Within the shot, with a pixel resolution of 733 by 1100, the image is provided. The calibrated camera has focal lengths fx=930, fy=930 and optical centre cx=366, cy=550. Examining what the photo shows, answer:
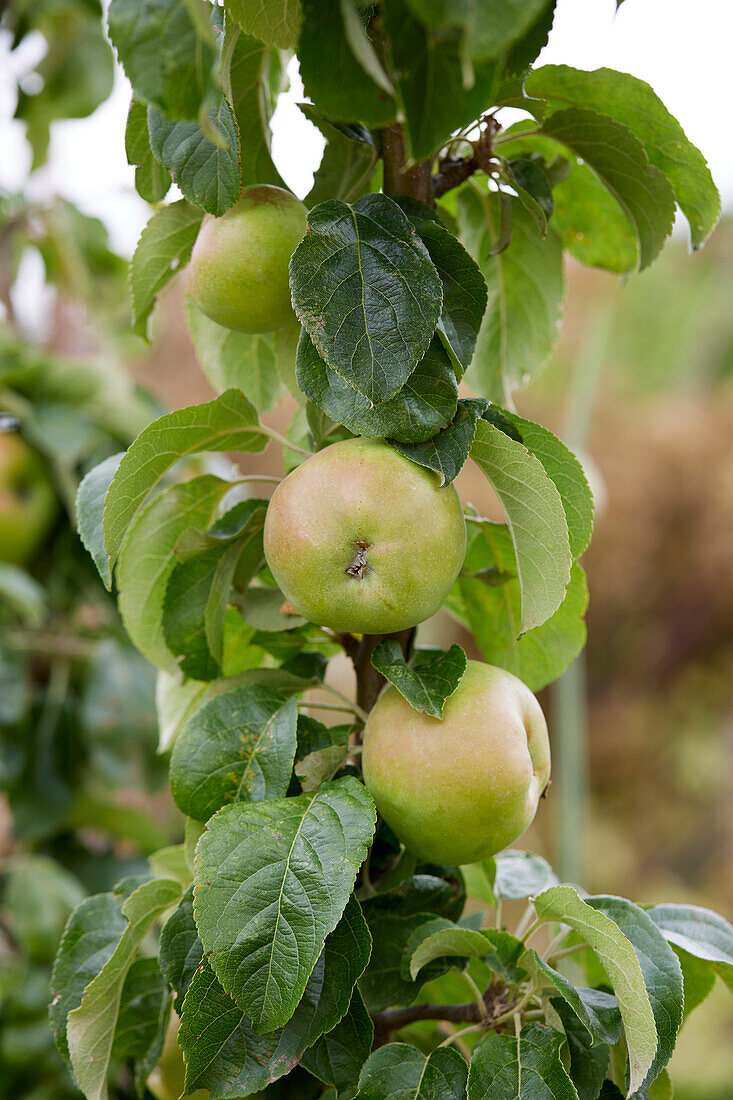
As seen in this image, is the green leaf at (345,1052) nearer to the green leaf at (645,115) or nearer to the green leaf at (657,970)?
the green leaf at (657,970)

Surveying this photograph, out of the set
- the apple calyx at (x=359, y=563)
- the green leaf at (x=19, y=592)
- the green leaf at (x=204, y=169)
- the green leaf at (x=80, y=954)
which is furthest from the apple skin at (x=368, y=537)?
the green leaf at (x=19, y=592)

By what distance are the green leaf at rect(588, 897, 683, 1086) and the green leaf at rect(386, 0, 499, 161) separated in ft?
0.95

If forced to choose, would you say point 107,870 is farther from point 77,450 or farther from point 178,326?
point 178,326

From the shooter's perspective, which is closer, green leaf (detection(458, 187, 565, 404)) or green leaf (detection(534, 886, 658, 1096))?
green leaf (detection(534, 886, 658, 1096))

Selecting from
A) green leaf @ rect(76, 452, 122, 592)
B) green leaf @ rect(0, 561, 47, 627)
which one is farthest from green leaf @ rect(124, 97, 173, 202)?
green leaf @ rect(0, 561, 47, 627)

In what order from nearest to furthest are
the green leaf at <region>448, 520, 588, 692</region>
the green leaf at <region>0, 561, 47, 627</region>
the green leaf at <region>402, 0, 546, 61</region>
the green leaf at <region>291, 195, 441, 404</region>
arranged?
the green leaf at <region>402, 0, 546, 61</region>, the green leaf at <region>291, 195, 441, 404</region>, the green leaf at <region>448, 520, 588, 692</region>, the green leaf at <region>0, 561, 47, 627</region>

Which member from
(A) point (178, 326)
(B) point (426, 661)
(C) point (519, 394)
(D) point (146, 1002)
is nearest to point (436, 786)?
(B) point (426, 661)

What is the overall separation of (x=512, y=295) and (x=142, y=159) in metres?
0.20

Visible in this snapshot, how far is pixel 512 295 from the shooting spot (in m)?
0.48

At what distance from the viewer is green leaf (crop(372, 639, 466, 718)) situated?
0.33 metres

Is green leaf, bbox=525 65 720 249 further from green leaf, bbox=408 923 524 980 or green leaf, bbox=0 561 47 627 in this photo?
green leaf, bbox=0 561 47 627

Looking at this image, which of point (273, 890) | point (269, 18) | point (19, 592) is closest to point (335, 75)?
point (269, 18)

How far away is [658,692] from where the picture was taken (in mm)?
3250

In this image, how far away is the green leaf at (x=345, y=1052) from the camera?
0.35 m
